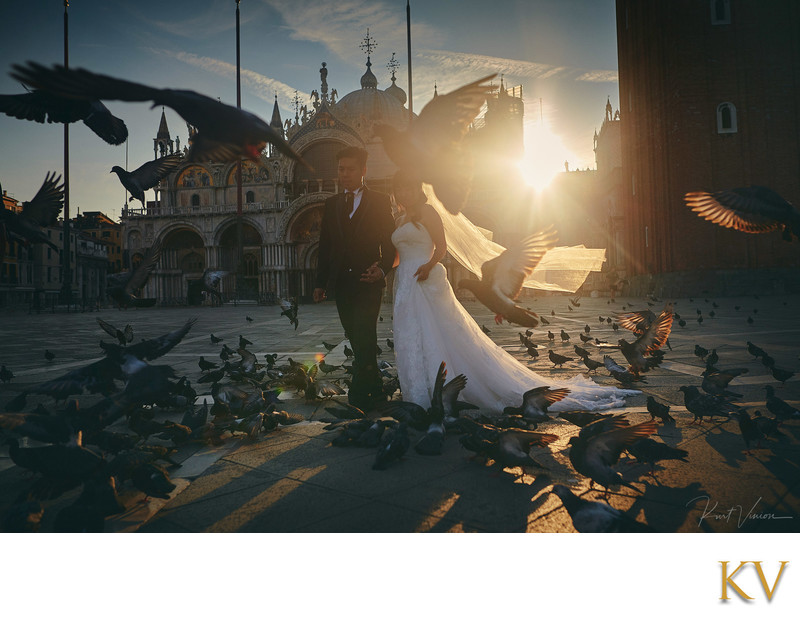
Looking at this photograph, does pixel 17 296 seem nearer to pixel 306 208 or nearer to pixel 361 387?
pixel 361 387

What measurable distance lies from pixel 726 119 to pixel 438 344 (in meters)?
20.4

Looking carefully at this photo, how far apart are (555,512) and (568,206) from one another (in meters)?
61.3

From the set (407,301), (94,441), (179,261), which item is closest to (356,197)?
(407,301)

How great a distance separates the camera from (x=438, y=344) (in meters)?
3.39

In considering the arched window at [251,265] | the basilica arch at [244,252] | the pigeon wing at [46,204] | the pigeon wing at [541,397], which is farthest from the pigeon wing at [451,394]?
the arched window at [251,265]

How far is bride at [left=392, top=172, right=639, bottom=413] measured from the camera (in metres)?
3.35

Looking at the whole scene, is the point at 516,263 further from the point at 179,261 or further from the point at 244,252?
the point at 179,261

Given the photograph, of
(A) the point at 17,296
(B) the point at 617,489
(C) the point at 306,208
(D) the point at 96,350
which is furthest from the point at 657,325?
(C) the point at 306,208

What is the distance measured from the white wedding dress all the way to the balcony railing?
1460 inches

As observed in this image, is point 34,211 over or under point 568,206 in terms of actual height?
under

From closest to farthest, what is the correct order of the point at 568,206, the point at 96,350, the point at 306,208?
the point at 96,350
the point at 306,208
the point at 568,206

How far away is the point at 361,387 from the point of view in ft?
12.1
